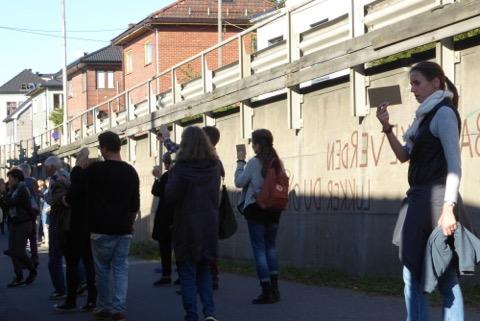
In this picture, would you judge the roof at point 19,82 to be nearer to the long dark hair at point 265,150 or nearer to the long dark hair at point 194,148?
the long dark hair at point 265,150

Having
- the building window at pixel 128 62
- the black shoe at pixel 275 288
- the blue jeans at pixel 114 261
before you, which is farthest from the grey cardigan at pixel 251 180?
the building window at pixel 128 62

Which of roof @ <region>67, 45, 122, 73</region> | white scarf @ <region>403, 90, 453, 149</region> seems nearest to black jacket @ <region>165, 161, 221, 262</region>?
white scarf @ <region>403, 90, 453, 149</region>

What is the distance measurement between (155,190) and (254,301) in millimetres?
2957

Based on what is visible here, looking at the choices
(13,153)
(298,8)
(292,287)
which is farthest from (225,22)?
(292,287)

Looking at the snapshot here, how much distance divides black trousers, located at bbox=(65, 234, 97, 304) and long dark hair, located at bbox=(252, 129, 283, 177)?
2.14 metres

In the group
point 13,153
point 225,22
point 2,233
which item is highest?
point 225,22

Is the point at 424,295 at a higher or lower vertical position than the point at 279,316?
higher

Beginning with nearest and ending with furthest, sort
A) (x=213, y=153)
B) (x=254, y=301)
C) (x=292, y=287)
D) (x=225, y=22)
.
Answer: (x=213, y=153), (x=254, y=301), (x=292, y=287), (x=225, y=22)

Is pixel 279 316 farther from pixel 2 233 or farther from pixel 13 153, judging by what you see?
pixel 13 153

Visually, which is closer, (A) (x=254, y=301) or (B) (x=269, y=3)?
(A) (x=254, y=301)

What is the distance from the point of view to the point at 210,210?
315 inches

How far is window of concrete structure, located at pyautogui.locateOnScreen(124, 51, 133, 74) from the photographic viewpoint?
189 ft

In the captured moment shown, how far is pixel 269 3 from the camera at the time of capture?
5966cm

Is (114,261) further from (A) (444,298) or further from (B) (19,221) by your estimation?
(B) (19,221)
